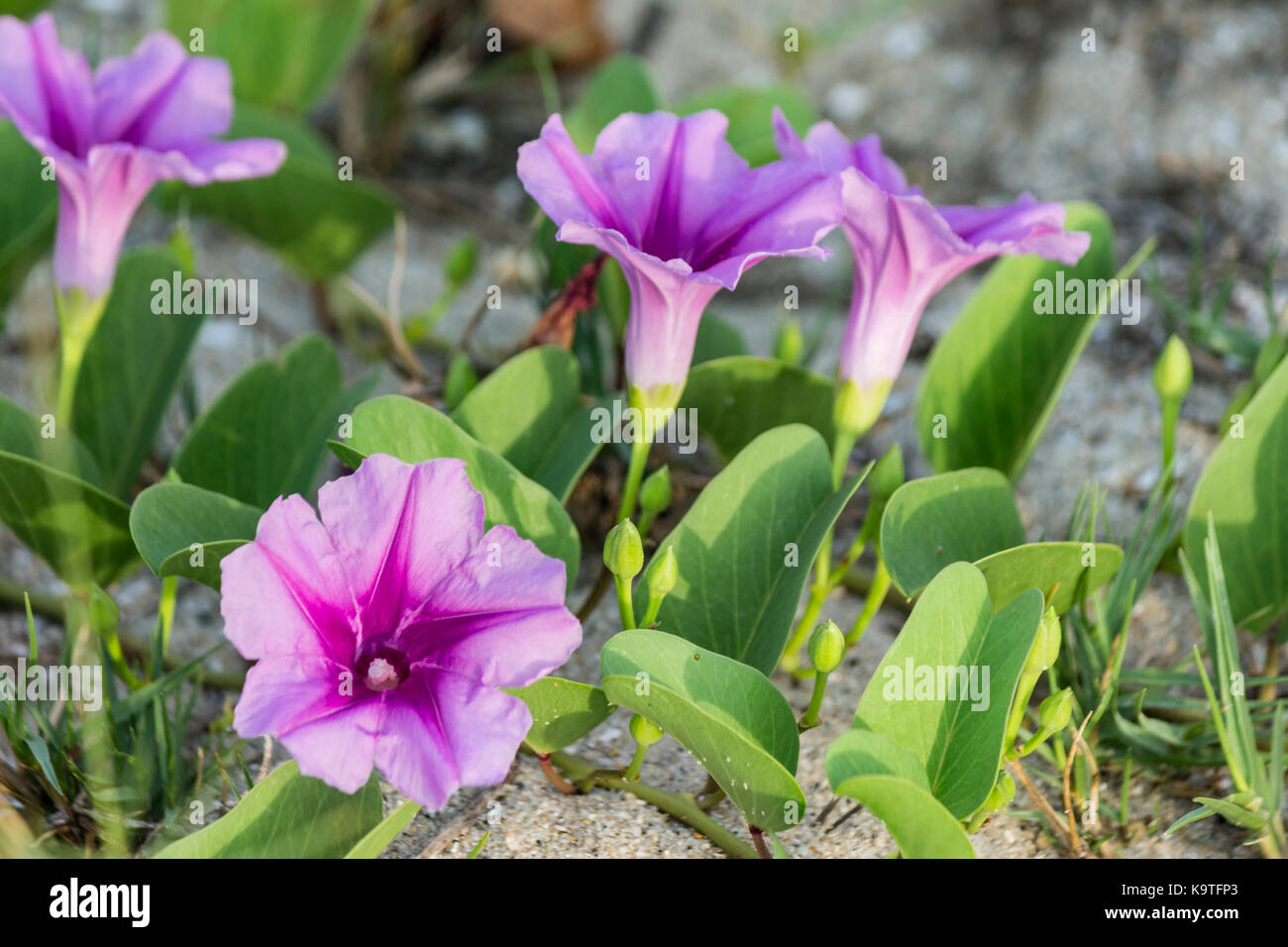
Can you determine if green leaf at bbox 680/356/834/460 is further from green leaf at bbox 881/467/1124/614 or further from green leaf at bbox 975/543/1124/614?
green leaf at bbox 975/543/1124/614

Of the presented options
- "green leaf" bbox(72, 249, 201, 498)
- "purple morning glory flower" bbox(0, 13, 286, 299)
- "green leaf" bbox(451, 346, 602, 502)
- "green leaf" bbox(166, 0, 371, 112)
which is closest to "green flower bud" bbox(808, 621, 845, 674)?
"green leaf" bbox(451, 346, 602, 502)

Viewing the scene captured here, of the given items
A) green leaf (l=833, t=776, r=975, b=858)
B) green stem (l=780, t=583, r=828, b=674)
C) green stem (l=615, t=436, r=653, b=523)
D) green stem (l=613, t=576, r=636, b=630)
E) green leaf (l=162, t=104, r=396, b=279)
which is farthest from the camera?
green leaf (l=162, t=104, r=396, b=279)

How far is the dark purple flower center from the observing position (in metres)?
1.18

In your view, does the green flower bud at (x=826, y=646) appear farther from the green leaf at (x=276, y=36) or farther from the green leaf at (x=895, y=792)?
the green leaf at (x=276, y=36)

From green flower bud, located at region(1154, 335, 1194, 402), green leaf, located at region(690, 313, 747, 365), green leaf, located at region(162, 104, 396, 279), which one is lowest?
green flower bud, located at region(1154, 335, 1194, 402)

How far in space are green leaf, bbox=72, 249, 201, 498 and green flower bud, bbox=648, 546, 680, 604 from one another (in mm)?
765

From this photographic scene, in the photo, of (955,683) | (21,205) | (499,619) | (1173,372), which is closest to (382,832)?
(499,619)

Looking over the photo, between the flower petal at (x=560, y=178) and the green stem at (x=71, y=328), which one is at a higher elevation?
the flower petal at (x=560, y=178)

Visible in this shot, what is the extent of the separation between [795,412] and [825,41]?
1478 millimetres

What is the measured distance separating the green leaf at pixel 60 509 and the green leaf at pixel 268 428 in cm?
12

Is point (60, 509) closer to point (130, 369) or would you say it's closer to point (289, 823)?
point (130, 369)

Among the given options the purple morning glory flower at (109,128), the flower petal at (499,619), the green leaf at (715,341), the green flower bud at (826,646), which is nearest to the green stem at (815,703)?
the green flower bud at (826,646)

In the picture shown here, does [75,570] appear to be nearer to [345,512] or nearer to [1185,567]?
[345,512]

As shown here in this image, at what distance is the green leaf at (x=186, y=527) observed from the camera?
49.1 inches
